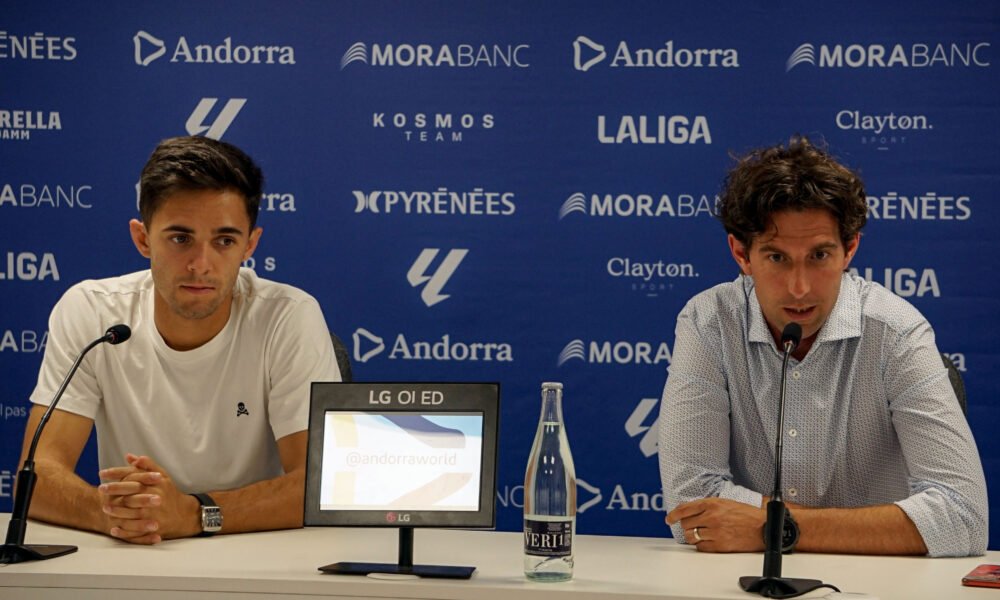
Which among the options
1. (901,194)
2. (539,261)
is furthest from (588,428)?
(901,194)

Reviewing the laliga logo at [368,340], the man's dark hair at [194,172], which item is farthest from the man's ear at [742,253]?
the laliga logo at [368,340]

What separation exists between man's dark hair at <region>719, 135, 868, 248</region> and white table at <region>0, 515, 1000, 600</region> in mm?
678

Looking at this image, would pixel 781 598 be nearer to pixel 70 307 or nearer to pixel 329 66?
pixel 70 307

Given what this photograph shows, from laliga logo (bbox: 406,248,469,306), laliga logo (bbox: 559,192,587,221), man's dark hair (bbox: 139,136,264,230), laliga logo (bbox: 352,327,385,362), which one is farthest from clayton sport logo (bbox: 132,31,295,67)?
man's dark hair (bbox: 139,136,264,230)

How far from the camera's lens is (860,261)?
383 cm

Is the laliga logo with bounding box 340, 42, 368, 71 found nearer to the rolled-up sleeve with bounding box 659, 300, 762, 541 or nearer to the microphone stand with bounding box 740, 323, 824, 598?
the rolled-up sleeve with bounding box 659, 300, 762, 541

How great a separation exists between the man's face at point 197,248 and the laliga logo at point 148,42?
1.75 metres

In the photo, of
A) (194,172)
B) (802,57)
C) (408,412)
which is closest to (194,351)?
(194,172)

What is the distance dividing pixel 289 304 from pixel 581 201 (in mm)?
1553

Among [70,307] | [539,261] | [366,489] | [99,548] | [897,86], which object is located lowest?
[99,548]

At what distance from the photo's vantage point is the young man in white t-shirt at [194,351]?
8.26 feet

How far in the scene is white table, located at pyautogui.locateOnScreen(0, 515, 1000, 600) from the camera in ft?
5.78

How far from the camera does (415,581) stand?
5.88 ft

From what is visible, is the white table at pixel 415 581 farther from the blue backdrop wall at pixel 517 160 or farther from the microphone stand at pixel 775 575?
the blue backdrop wall at pixel 517 160
